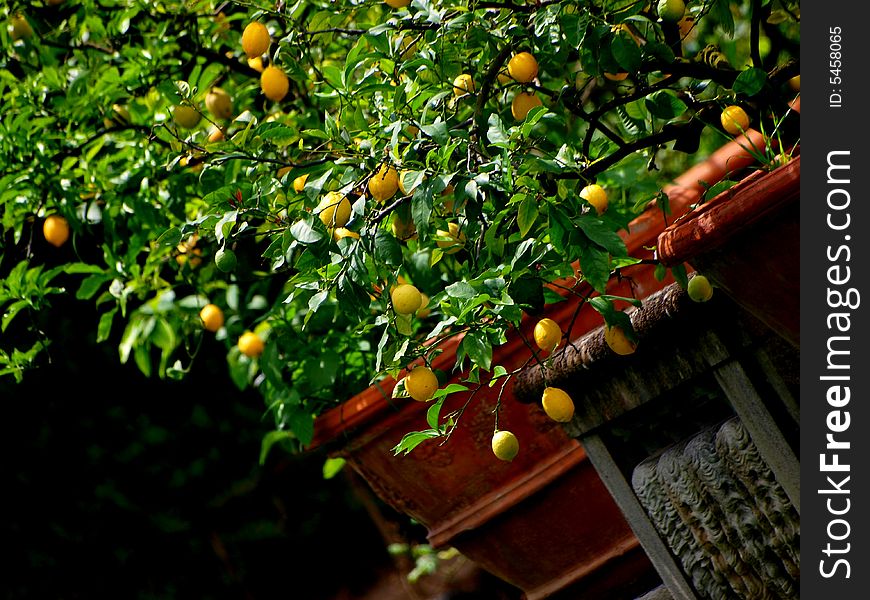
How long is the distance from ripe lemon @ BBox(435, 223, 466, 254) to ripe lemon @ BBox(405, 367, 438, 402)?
168 millimetres

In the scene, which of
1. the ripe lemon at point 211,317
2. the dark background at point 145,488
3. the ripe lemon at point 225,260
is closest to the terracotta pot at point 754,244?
the ripe lemon at point 225,260

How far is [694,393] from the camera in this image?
1.26 m

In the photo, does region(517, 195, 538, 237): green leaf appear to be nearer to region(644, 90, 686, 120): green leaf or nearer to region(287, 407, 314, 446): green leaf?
region(644, 90, 686, 120): green leaf

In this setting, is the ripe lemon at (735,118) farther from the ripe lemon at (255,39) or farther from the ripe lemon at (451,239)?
the ripe lemon at (255,39)

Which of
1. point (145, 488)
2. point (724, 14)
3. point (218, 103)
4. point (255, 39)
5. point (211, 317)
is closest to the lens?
point (724, 14)

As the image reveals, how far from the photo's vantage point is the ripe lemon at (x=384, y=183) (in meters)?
1.05

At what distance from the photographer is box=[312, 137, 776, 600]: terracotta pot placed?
5.00 ft

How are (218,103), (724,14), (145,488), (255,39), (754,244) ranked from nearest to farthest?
(754,244) < (724,14) < (255,39) < (218,103) < (145,488)

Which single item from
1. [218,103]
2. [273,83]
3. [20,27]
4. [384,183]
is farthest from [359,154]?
[20,27]

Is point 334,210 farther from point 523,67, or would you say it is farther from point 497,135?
point 523,67

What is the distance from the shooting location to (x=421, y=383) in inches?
42.2

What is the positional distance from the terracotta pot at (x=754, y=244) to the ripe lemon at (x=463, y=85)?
381 millimetres

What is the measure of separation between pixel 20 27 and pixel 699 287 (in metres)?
1.43
